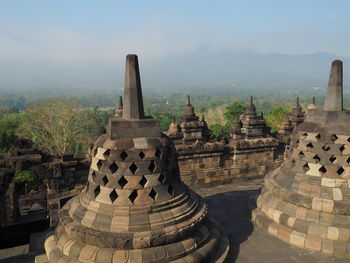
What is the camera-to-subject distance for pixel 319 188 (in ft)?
20.7

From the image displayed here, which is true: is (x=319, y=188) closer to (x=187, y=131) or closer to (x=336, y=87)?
(x=336, y=87)

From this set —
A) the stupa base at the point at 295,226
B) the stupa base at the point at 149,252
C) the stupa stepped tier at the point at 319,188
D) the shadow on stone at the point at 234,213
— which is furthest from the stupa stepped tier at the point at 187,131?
the stupa base at the point at 149,252

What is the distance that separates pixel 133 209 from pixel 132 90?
2.25 m

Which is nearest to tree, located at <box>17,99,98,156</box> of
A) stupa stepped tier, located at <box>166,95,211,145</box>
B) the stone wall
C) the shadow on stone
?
stupa stepped tier, located at <box>166,95,211,145</box>

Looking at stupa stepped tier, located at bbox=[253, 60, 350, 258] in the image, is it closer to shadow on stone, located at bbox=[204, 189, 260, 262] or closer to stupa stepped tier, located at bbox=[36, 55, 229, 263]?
shadow on stone, located at bbox=[204, 189, 260, 262]

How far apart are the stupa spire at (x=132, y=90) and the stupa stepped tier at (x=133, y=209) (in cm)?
2

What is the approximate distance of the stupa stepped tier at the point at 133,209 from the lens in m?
4.78

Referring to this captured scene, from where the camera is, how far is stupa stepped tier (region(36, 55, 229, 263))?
4777mm

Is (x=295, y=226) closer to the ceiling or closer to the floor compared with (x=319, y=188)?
closer to the floor

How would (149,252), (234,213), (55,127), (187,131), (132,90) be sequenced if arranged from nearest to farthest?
1. (149,252)
2. (132,90)
3. (234,213)
4. (187,131)
5. (55,127)

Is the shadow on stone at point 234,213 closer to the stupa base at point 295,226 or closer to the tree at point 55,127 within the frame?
the stupa base at point 295,226

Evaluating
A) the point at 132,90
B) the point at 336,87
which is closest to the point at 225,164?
the point at 336,87

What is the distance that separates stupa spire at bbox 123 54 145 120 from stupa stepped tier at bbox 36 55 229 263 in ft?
0.06

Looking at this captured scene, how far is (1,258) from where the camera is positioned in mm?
6633
